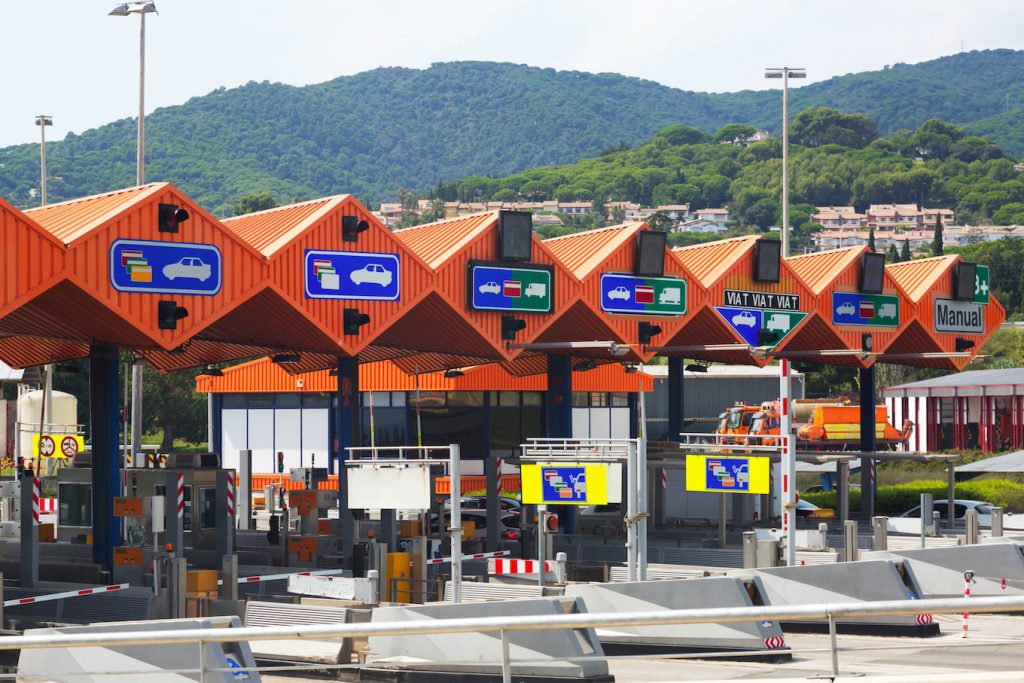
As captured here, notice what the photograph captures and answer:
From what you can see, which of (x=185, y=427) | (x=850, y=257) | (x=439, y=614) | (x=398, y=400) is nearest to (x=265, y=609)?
(x=439, y=614)

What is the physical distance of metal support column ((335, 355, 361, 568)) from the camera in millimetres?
31141

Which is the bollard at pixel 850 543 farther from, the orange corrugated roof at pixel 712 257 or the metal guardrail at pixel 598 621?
the metal guardrail at pixel 598 621

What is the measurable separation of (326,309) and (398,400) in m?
31.6

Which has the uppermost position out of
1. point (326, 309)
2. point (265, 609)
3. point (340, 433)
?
point (326, 309)

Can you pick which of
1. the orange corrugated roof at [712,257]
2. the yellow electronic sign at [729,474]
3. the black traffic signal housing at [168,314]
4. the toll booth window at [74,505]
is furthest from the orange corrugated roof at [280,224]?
the orange corrugated roof at [712,257]

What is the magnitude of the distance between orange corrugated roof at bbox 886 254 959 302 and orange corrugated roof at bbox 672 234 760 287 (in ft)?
22.1

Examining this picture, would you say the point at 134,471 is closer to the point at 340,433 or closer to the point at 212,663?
the point at 340,433

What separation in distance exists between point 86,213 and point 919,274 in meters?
26.2

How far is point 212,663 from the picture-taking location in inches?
587

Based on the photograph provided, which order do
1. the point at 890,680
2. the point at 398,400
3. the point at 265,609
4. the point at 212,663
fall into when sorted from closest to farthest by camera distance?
the point at 890,680 < the point at 212,663 < the point at 265,609 < the point at 398,400

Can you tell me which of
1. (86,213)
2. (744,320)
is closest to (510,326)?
(744,320)

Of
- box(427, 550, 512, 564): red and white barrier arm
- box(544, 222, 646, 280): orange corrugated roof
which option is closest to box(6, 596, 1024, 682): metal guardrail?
box(427, 550, 512, 564): red and white barrier arm

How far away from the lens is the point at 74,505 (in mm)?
34812

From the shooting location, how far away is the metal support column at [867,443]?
146 feet
